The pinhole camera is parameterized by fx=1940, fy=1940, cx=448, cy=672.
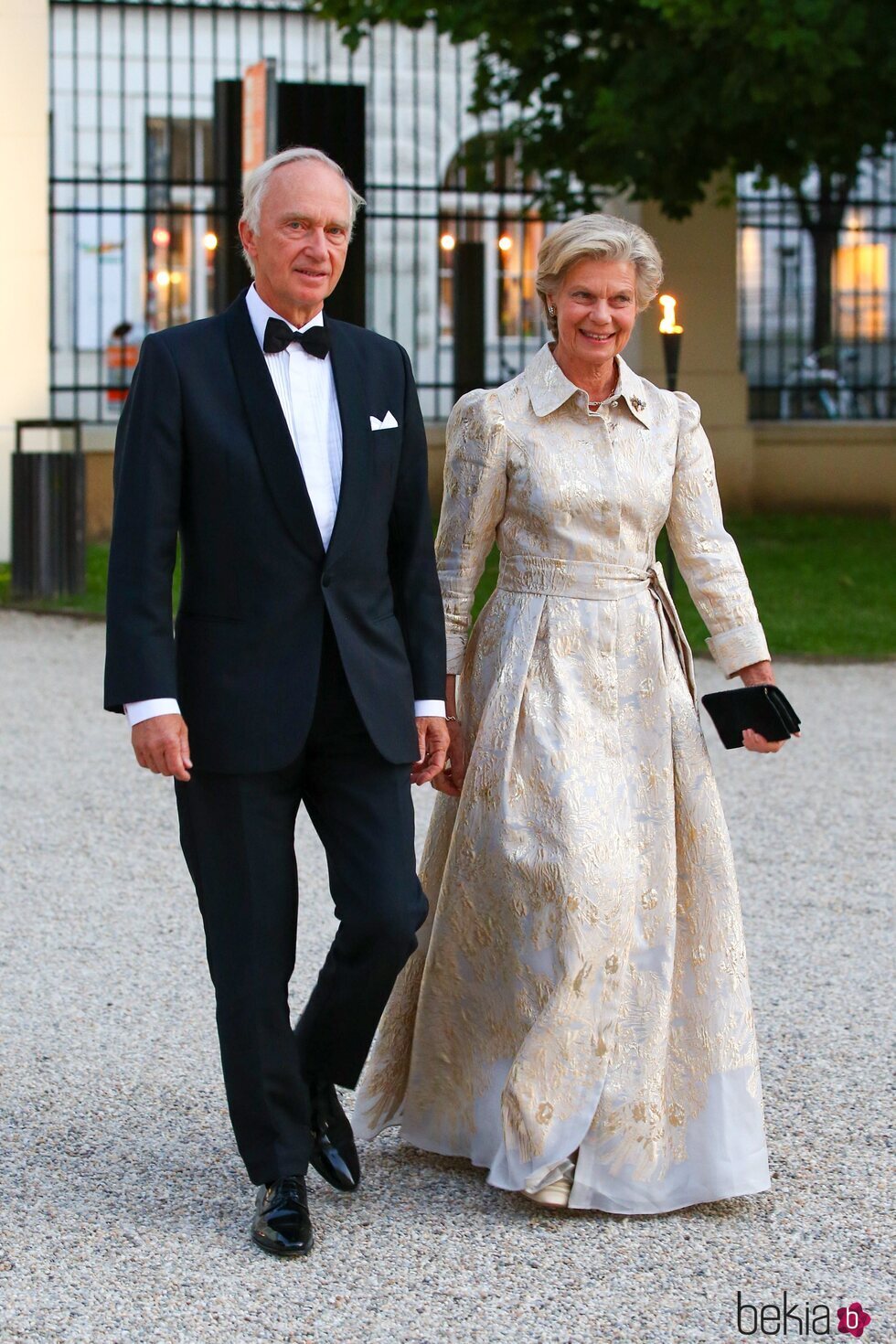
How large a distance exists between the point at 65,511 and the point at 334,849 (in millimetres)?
9628

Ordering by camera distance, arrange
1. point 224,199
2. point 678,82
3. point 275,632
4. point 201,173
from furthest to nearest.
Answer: point 201,173 < point 224,199 < point 678,82 < point 275,632

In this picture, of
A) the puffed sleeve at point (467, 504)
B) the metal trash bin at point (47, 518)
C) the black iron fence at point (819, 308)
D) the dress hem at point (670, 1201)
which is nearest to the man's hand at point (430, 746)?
the puffed sleeve at point (467, 504)

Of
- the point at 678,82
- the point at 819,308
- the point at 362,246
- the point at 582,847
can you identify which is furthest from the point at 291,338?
the point at 819,308

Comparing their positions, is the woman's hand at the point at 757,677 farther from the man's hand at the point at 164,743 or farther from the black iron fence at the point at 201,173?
the black iron fence at the point at 201,173

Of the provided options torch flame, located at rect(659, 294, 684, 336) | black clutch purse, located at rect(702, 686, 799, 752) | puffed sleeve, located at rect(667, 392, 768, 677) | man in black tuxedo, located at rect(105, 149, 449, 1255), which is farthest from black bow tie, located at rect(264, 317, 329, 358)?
torch flame, located at rect(659, 294, 684, 336)

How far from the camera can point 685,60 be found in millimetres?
13062

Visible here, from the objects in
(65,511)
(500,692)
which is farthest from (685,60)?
(500,692)

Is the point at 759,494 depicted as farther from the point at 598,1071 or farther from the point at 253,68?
the point at 598,1071

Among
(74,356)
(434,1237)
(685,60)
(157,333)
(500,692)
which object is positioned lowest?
(434,1237)

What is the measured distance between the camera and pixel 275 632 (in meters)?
3.30

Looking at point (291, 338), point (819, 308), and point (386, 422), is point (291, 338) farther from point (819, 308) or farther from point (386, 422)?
point (819, 308)

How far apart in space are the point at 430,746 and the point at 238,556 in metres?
0.52

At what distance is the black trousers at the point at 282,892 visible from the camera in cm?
335

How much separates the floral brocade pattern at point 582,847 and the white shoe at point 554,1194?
23 mm
